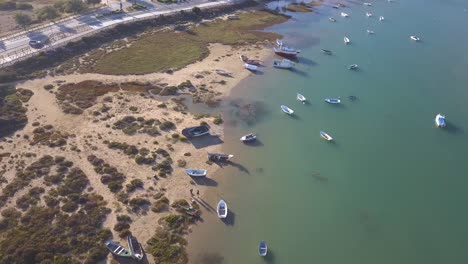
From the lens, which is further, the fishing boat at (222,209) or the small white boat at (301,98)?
the small white boat at (301,98)

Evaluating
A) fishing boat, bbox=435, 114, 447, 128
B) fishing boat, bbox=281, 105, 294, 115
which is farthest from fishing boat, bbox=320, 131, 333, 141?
fishing boat, bbox=435, 114, 447, 128

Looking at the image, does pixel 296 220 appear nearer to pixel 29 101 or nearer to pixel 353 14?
pixel 29 101

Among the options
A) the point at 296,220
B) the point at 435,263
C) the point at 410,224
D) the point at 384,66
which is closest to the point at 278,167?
the point at 296,220

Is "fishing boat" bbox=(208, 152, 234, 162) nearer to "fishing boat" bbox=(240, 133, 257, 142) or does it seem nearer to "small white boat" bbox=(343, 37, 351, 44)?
"fishing boat" bbox=(240, 133, 257, 142)

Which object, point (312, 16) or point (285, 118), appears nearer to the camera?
point (285, 118)

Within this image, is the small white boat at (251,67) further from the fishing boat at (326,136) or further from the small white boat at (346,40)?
the small white boat at (346,40)

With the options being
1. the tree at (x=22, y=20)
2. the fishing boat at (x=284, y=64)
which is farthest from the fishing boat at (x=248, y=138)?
the tree at (x=22, y=20)
